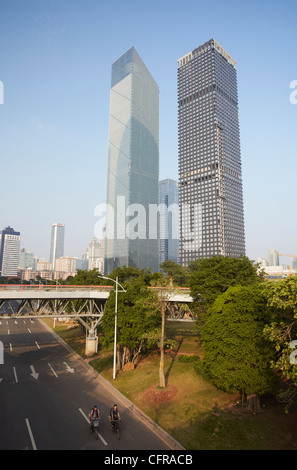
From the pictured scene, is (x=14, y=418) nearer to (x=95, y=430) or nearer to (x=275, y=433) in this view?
(x=95, y=430)

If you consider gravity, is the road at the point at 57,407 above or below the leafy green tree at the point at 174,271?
below

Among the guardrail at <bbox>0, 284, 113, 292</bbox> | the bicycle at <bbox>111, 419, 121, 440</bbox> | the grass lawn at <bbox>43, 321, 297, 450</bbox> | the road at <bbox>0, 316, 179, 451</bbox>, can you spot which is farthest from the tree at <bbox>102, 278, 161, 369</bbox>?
the bicycle at <bbox>111, 419, 121, 440</bbox>

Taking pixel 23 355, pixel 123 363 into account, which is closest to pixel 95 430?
pixel 123 363

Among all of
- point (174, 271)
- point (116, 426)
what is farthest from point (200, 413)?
point (174, 271)

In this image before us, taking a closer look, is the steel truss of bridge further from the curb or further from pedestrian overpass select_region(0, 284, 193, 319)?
the curb

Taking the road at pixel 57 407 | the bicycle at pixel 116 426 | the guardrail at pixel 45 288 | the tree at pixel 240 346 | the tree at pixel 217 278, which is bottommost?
the road at pixel 57 407

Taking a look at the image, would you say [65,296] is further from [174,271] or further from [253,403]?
[174,271]

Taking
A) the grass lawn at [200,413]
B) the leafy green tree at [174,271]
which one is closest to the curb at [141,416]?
the grass lawn at [200,413]

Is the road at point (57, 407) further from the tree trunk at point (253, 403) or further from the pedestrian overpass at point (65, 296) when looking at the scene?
the tree trunk at point (253, 403)
